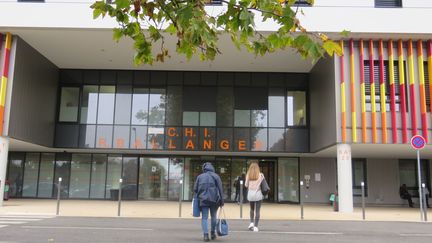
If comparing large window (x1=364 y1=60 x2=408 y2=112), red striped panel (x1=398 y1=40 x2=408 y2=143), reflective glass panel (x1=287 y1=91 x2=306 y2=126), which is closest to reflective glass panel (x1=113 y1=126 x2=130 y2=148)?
reflective glass panel (x1=287 y1=91 x2=306 y2=126)

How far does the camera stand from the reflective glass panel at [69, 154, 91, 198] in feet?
81.5

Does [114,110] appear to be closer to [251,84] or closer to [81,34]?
[81,34]

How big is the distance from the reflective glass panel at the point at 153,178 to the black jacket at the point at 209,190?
16.0 meters

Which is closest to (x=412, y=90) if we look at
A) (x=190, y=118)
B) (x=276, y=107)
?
(x=276, y=107)

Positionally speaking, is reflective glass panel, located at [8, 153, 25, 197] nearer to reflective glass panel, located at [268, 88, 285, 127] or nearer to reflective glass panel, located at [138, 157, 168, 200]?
reflective glass panel, located at [138, 157, 168, 200]

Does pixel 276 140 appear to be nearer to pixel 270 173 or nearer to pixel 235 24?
pixel 270 173

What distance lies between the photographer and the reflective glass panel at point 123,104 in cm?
2373

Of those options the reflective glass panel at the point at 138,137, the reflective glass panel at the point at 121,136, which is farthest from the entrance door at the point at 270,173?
the reflective glass panel at the point at 121,136

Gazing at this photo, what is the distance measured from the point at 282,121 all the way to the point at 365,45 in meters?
6.07

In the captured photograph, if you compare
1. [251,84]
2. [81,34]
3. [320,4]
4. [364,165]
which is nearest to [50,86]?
[81,34]

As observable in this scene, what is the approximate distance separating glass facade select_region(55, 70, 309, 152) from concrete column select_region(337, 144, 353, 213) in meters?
4.64

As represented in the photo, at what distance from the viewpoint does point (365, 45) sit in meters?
19.6


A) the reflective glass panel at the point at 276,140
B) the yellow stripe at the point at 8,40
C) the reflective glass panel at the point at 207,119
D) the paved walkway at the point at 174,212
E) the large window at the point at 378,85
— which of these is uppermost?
the yellow stripe at the point at 8,40

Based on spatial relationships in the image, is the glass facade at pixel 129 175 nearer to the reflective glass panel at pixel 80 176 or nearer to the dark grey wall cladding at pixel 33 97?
the reflective glass panel at pixel 80 176
